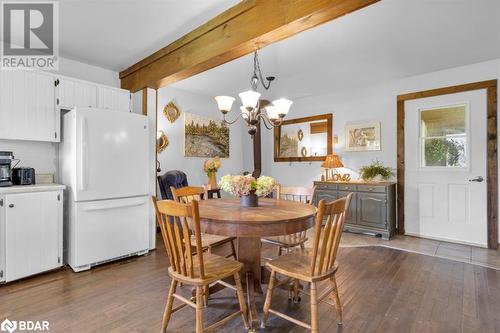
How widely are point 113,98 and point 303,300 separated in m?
3.15

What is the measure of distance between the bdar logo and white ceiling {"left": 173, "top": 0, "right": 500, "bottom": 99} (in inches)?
130

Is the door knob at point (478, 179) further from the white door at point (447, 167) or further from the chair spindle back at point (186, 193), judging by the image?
the chair spindle back at point (186, 193)

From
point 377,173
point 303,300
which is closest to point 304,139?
point 377,173

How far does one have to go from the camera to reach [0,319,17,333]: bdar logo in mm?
1806

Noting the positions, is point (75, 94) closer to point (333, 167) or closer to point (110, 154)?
point (110, 154)

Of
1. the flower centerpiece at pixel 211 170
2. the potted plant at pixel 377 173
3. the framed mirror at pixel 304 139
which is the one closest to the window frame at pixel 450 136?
the potted plant at pixel 377 173

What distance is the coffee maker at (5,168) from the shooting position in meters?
2.58

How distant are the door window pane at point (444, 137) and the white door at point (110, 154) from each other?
406 cm

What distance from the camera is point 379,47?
3.08 m

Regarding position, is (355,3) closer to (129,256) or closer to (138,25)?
(138,25)

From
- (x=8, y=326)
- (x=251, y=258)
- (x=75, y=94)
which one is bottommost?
(x=8, y=326)

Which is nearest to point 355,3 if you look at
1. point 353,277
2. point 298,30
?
point 298,30

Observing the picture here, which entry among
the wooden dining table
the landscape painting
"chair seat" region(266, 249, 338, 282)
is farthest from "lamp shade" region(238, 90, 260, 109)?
the landscape painting

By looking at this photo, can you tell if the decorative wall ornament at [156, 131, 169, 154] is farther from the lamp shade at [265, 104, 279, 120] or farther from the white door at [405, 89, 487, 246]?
the white door at [405, 89, 487, 246]
